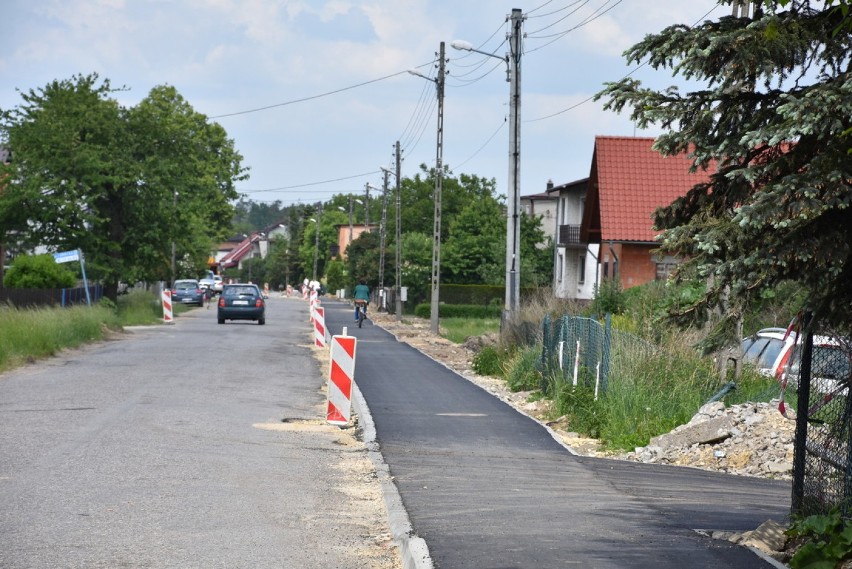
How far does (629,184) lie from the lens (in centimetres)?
4416

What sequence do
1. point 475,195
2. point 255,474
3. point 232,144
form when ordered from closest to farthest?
point 255,474, point 232,144, point 475,195

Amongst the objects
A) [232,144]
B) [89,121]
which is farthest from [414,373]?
[232,144]

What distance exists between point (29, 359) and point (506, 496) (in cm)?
1630

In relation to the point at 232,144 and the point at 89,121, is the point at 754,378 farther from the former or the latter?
the point at 232,144

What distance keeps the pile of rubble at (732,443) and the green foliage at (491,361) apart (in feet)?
38.0

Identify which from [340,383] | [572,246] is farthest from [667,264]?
[572,246]

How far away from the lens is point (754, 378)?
16500 millimetres

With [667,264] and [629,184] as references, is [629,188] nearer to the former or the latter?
[629,184]

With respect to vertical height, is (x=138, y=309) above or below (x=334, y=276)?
below

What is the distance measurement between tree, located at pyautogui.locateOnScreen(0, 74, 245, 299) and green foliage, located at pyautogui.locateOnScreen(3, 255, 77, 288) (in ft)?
22.2

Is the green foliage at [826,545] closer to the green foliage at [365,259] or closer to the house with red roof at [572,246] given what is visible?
the house with red roof at [572,246]

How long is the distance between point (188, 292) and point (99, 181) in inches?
1063

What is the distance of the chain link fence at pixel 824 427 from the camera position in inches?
304

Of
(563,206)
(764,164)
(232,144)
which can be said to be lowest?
(764,164)
